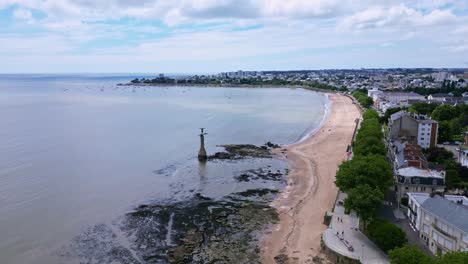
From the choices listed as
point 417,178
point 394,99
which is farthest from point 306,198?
point 394,99

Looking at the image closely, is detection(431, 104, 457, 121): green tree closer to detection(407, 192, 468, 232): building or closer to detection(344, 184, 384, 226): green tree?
detection(407, 192, 468, 232): building

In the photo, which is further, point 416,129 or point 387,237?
point 416,129

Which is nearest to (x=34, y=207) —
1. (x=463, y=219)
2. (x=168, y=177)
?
(x=168, y=177)

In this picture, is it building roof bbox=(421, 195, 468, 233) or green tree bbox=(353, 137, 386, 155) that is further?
green tree bbox=(353, 137, 386, 155)

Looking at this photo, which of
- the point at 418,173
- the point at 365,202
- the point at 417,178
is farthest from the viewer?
the point at 418,173

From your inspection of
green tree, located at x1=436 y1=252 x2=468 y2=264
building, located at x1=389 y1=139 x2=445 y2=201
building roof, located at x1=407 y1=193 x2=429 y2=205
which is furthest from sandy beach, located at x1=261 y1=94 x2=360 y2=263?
green tree, located at x1=436 y1=252 x2=468 y2=264

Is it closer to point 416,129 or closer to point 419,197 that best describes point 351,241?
point 419,197

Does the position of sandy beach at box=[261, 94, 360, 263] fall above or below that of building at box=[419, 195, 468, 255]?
below
